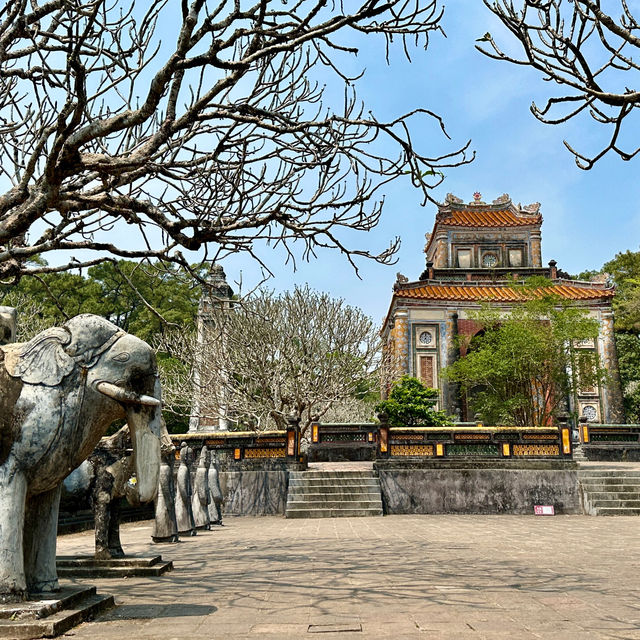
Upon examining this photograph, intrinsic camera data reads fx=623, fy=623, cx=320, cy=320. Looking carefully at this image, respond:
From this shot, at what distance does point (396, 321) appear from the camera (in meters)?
34.0

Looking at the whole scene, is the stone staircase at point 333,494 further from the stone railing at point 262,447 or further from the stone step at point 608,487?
the stone step at point 608,487

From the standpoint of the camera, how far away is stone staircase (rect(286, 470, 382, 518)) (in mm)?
15438

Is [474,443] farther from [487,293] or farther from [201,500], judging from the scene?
[487,293]

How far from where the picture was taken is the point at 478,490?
1677cm

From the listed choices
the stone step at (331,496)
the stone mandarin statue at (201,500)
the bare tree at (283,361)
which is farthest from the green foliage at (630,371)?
the stone mandarin statue at (201,500)

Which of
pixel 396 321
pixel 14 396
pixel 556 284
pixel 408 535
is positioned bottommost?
pixel 408 535

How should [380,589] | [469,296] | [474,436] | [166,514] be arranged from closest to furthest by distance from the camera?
[380,589]
[166,514]
[474,436]
[469,296]

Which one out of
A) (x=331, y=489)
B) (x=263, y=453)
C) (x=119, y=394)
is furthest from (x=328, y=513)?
(x=119, y=394)

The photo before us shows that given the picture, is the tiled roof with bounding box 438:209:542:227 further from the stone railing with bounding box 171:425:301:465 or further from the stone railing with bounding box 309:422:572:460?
the stone railing with bounding box 171:425:301:465

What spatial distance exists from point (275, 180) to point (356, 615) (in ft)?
13.8

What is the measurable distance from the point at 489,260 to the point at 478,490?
24286mm

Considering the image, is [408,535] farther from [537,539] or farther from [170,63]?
[170,63]

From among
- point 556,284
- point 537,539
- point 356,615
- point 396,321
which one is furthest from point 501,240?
point 356,615

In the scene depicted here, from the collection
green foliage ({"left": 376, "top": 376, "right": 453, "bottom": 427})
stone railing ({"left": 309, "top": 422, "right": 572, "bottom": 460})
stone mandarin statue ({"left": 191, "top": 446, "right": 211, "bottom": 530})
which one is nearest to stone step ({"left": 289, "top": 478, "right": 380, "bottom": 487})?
stone railing ({"left": 309, "top": 422, "right": 572, "bottom": 460})
